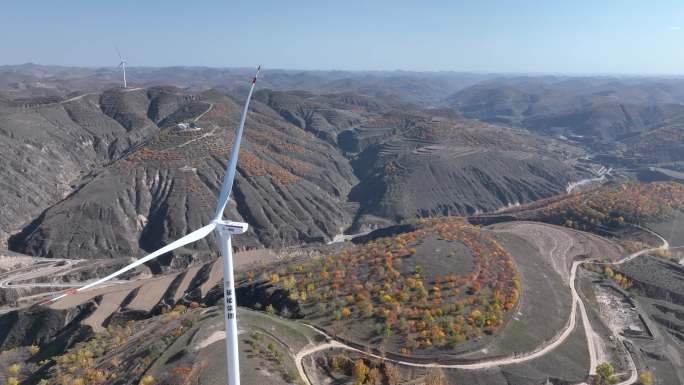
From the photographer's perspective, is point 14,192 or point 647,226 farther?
point 14,192

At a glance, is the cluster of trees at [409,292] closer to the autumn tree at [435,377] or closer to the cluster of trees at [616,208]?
the autumn tree at [435,377]

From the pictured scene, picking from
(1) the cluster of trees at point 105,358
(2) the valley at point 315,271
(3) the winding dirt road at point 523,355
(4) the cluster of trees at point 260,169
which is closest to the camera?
(1) the cluster of trees at point 105,358

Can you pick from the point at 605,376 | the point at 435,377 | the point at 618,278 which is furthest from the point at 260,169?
the point at 605,376

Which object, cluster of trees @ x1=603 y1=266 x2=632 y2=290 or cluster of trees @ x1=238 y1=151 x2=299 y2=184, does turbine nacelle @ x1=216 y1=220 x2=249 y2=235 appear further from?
cluster of trees @ x1=238 y1=151 x2=299 y2=184

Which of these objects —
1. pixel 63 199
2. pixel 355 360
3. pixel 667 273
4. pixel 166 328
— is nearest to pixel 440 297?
pixel 355 360

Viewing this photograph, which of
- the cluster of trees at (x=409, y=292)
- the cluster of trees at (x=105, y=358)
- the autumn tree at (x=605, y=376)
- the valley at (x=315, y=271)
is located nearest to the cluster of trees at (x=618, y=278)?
the valley at (x=315, y=271)

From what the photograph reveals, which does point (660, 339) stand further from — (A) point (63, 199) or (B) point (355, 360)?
(A) point (63, 199)

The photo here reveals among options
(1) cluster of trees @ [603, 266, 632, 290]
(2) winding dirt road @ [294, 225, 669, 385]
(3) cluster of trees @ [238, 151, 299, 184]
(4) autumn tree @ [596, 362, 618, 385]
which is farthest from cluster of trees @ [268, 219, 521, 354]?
(3) cluster of trees @ [238, 151, 299, 184]
